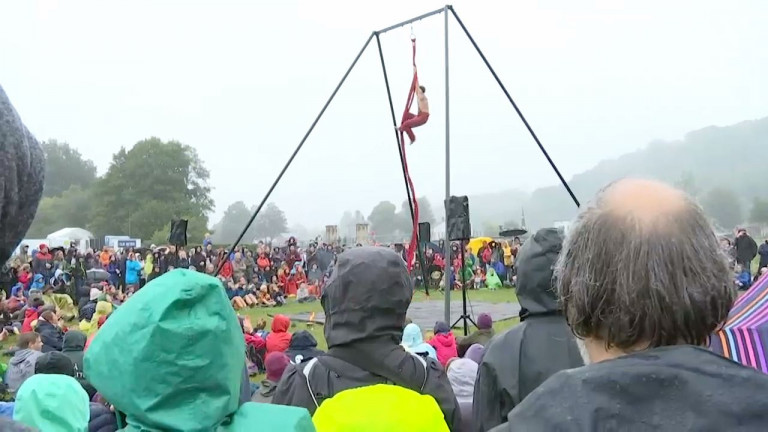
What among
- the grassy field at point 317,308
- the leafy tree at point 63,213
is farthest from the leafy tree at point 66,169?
the grassy field at point 317,308

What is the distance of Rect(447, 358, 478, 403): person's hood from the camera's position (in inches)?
161

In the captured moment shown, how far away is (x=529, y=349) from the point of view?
2723 millimetres

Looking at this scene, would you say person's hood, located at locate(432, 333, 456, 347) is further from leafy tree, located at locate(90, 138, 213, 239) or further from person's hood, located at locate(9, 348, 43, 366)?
leafy tree, located at locate(90, 138, 213, 239)

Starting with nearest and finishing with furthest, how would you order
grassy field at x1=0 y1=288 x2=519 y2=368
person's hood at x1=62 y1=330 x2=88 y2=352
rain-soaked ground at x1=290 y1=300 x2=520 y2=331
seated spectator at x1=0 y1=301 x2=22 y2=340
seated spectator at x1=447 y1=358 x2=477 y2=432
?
seated spectator at x1=447 y1=358 x2=477 y2=432, person's hood at x1=62 y1=330 x2=88 y2=352, grassy field at x1=0 y1=288 x2=519 y2=368, seated spectator at x1=0 y1=301 x2=22 y2=340, rain-soaked ground at x1=290 y1=300 x2=520 y2=331

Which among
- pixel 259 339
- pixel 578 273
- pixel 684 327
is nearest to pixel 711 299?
pixel 684 327

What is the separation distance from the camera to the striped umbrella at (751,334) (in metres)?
2.67

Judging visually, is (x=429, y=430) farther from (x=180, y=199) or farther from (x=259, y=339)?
(x=180, y=199)

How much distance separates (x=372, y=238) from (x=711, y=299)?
121 ft

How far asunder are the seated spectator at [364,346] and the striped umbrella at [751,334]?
1117 millimetres

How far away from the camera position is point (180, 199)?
7138cm

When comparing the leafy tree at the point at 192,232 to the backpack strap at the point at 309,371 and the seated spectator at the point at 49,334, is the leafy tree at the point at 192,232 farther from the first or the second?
the backpack strap at the point at 309,371

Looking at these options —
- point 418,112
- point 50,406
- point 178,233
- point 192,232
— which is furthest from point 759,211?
point 50,406

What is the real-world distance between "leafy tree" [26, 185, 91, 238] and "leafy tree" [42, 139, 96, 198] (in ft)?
36.1

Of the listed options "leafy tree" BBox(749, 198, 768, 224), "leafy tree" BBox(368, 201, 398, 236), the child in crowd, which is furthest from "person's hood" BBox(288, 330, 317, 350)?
"leafy tree" BBox(368, 201, 398, 236)
